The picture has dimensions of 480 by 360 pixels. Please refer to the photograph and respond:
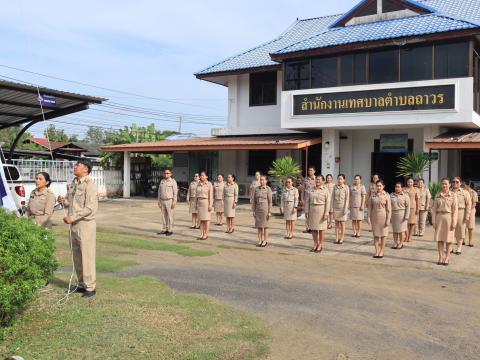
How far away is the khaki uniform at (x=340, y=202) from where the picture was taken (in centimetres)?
1191

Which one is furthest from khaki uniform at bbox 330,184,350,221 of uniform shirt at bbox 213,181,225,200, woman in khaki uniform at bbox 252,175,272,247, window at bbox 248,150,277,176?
window at bbox 248,150,277,176

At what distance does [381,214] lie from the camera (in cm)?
993

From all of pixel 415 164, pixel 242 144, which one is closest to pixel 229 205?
pixel 415 164

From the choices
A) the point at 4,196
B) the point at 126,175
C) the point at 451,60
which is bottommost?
the point at 4,196

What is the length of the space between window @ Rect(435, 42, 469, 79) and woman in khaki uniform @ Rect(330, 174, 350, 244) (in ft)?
20.4

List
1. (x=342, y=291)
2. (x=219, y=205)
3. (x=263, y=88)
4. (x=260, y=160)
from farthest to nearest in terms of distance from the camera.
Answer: (x=260, y=160) → (x=263, y=88) → (x=219, y=205) → (x=342, y=291)

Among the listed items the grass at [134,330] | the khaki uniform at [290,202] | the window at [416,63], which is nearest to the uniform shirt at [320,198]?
the khaki uniform at [290,202]

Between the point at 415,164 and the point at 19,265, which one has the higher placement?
the point at 415,164

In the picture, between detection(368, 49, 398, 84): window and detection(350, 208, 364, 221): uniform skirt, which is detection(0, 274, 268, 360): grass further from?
detection(368, 49, 398, 84): window

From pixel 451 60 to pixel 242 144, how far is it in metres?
7.98

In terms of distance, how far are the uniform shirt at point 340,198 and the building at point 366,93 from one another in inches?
192

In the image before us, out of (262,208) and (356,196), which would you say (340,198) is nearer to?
(356,196)

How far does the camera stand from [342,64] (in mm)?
17656

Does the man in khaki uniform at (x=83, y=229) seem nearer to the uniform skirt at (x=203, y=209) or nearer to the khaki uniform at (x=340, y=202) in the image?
the uniform skirt at (x=203, y=209)
